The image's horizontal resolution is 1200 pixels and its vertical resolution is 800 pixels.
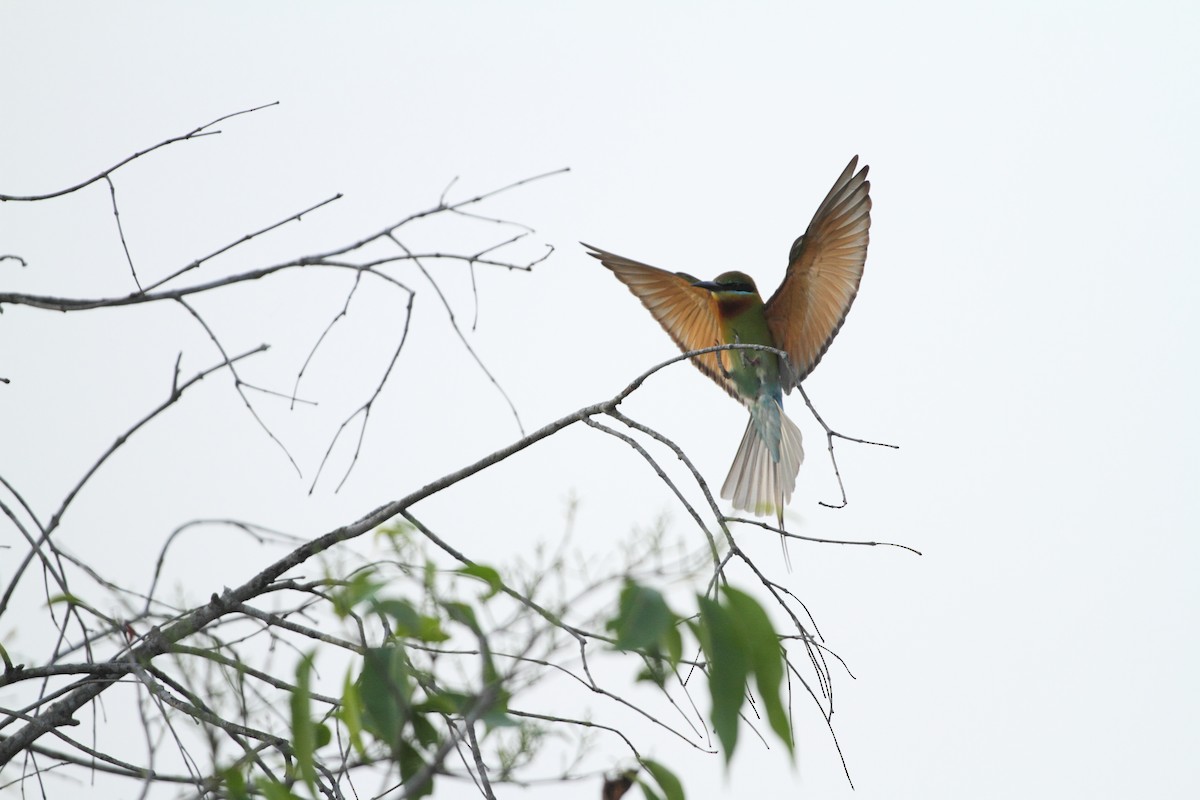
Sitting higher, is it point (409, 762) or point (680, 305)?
point (680, 305)

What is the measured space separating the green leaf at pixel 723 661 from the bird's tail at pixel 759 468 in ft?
8.42

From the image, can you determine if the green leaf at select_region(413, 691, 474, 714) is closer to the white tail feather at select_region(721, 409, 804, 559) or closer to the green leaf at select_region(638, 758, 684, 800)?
the green leaf at select_region(638, 758, 684, 800)

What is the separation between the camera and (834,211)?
347cm

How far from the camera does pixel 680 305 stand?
422 centimetres

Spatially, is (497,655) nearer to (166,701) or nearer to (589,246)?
(166,701)

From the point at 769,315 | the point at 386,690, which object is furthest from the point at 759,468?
the point at 386,690

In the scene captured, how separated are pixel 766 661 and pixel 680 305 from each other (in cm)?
329

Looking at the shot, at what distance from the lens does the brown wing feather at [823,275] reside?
3416mm

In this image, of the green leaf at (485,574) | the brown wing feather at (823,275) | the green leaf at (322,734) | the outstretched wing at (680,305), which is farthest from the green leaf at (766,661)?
the outstretched wing at (680,305)

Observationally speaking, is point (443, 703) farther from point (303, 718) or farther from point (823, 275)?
point (823, 275)

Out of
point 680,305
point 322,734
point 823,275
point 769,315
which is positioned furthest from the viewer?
point 680,305

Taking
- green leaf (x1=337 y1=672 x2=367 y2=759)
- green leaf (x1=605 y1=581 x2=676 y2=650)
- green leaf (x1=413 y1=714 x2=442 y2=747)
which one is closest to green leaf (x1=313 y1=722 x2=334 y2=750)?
green leaf (x1=413 y1=714 x2=442 y2=747)

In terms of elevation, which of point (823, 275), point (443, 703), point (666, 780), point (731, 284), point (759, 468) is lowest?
point (666, 780)

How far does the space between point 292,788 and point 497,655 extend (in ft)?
1.60
